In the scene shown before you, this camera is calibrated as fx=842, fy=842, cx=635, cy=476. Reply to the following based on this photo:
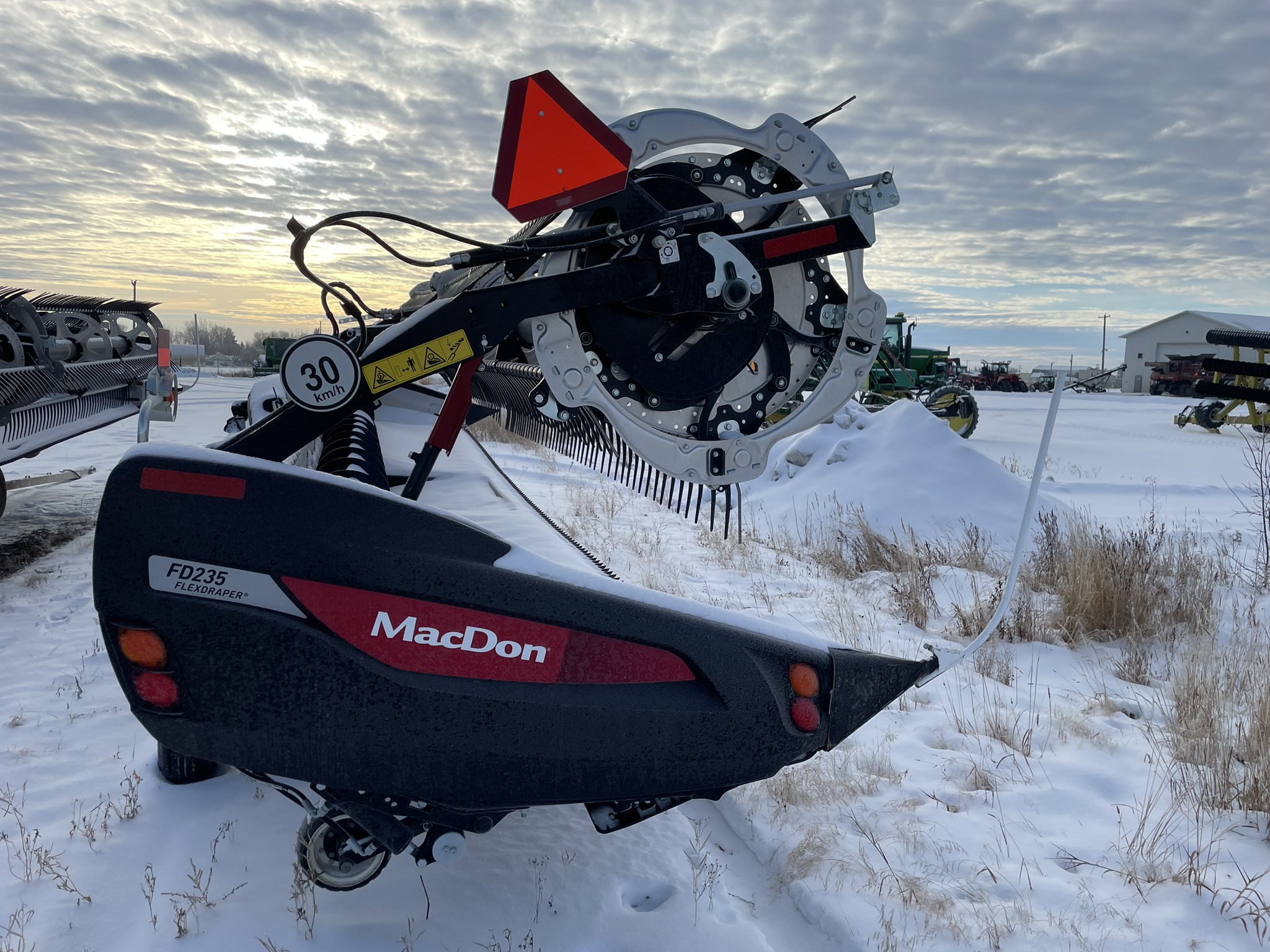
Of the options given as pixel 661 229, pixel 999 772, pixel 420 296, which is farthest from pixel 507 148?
pixel 999 772

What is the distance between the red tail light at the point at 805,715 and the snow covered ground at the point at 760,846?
61 centimetres

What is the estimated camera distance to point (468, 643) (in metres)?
1.92

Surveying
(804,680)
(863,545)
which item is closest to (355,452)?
(804,680)

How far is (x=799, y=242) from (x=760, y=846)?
1924 mm

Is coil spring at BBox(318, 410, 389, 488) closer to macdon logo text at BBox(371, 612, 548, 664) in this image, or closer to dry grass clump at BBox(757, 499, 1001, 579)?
macdon logo text at BBox(371, 612, 548, 664)

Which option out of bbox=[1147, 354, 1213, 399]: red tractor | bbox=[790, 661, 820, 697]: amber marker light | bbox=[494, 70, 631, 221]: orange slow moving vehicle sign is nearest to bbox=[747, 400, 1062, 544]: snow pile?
bbox=[494, 70, 631, 221]: orange slow moving vehicle sign

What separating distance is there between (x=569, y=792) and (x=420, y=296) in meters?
3.15

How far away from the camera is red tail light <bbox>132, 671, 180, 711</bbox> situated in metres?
1.89

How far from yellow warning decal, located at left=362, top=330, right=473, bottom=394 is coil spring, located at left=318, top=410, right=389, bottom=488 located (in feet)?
0.97

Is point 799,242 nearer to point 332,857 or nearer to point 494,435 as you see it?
point 332,857

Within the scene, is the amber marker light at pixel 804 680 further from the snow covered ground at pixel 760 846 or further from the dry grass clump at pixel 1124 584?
the dry grass clump at pixel 1124 584

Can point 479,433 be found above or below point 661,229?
below

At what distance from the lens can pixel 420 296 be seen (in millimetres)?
4457

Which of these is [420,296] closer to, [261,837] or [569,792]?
[261,837]
